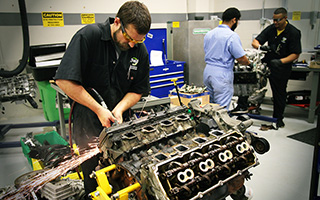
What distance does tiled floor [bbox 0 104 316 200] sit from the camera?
2.68 meters

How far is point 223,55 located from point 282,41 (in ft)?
5.00

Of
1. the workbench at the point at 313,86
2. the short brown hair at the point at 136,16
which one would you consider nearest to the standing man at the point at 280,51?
the workbench at the point at 313,86

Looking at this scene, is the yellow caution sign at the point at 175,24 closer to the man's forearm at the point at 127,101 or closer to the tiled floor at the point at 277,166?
the tiled floor at the point at 277,166

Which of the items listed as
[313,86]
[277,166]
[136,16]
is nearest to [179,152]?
[136,16]

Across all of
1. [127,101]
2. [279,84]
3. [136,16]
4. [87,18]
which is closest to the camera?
[136,16]

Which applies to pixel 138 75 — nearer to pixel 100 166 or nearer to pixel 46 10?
pixel 100 166

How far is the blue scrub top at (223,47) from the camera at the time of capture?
11.1ft

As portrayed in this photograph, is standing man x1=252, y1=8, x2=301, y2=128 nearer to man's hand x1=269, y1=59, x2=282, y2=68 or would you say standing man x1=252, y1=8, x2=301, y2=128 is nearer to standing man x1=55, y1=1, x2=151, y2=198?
man's hand x1=269, y1=59, x2=282, y2=68

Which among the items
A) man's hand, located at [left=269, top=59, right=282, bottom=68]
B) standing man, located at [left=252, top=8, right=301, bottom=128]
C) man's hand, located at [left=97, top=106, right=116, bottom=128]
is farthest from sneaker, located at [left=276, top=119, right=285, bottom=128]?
man's hand, located at [left=97, top=106, right=116, bottom=128]

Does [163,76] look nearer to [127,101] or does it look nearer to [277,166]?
[277,166]

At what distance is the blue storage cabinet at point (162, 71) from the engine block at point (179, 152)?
328 centimetres

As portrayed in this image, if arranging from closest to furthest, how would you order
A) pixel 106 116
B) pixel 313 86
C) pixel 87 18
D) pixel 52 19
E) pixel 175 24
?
pixel 106 116 < pixel 313 86 < pixel 52 19 < pixel 87 18 < pixel 175 24

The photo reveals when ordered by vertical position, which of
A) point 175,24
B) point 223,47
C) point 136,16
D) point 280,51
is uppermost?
point 175,24

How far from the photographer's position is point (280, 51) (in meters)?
4.29
